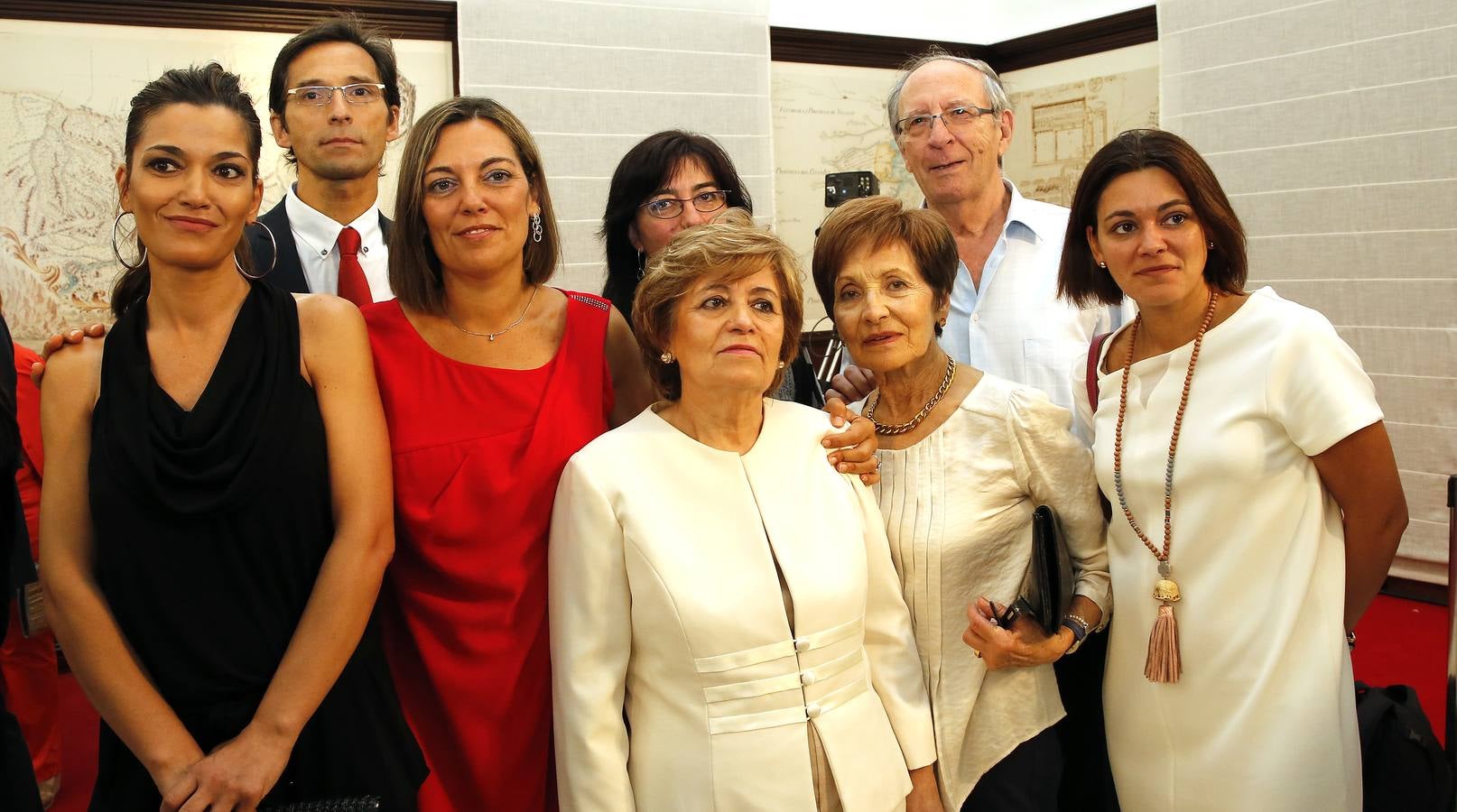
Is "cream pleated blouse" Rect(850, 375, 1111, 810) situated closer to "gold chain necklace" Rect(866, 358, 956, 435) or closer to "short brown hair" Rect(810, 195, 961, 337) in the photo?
"gold chain necklace" Rect(866, 358, 956, 435)

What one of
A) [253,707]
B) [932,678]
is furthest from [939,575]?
[253,707]

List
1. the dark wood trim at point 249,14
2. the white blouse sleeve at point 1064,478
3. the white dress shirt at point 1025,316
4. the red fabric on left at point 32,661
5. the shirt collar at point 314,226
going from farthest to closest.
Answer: the dark wood trim at point 249,14, the red fabric on left at point 32,661, the white dress shirt at point 1025,316, the shirt collar at point 314,226, the white blouse sleeve at point 1064,478

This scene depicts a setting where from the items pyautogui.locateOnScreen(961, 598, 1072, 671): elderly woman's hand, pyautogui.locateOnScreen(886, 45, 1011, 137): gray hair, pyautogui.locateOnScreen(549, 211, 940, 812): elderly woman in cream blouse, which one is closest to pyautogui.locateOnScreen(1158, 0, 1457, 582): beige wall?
pyautogui.locateOnScreen(886, 45, 1011, 137): gray hair

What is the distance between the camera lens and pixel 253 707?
1.97 meters

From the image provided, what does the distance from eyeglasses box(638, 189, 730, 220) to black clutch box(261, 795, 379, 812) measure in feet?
5.02

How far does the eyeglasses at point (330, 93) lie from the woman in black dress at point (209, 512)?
75cm

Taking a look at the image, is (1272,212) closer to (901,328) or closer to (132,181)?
(901,328)

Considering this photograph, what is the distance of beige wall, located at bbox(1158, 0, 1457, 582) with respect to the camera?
5.14m

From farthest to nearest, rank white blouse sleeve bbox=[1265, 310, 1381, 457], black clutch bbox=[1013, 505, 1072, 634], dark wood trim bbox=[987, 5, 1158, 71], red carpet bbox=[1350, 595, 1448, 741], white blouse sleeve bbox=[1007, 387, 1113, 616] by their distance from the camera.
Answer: dark wood trim bbox=[987, 5, 1158, 71]
red carpet bbox=[1350, 595, 1448, 741]
white blouse sleeve bbox=[1007, 387, 1113, 616]
black clutch bbox=[1013, 505, 1072, 634]
white blouse sleeve bbox=[1265, 310, 1381, 457]

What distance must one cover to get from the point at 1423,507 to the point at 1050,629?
4.32 metres

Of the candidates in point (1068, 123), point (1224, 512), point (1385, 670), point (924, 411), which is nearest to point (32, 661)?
point (924, 411)

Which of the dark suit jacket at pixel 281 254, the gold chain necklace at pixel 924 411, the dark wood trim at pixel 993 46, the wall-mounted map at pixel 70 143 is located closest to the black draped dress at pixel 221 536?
the dark suit jacket at pixel 281 254

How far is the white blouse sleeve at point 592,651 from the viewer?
1.97 metres

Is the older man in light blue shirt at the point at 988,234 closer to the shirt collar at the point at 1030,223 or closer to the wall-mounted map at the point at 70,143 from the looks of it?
the shirt collar at the point at 1030,223
